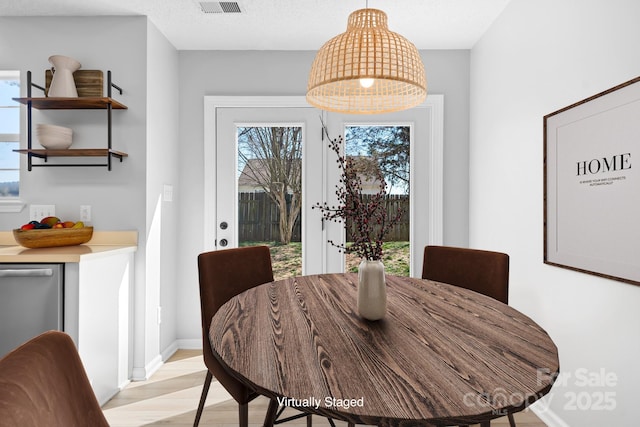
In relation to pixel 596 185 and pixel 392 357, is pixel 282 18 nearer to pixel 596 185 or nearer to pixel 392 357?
pixel 596 185

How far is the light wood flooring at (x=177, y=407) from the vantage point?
1933 millimetres

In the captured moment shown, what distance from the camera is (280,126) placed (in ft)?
9.66

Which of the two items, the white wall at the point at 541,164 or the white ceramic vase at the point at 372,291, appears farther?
the white wall at the point at 541,164

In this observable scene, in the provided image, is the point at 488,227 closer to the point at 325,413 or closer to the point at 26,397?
the point at 325,413

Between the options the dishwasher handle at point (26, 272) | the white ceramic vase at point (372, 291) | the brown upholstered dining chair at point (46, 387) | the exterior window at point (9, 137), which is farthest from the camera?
the exterior window at point (9, 137)

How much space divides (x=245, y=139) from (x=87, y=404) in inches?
101

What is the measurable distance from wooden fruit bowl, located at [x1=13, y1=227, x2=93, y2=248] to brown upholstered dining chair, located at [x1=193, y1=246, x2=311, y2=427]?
3.74ft

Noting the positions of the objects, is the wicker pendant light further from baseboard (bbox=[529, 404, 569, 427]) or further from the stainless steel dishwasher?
baseboard (bbox=[529, 404, 569, 427])

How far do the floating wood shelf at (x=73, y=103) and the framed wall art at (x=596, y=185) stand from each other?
2.63 meters

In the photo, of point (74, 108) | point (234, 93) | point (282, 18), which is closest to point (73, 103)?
point (74, 108)

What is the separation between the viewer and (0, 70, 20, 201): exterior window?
8.34ft

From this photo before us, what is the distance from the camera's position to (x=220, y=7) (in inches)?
92.1

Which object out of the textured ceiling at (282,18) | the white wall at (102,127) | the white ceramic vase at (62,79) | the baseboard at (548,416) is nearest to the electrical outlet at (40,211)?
the white wall at (102,127)
